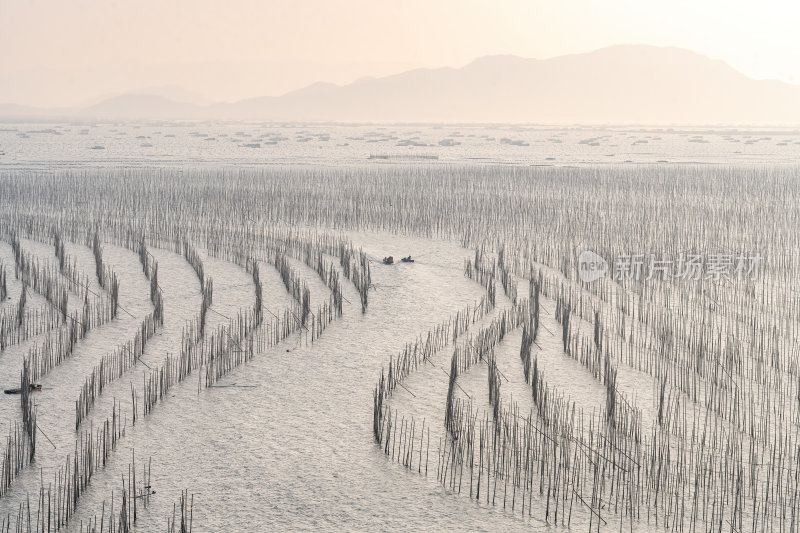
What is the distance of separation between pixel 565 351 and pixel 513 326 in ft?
2.28

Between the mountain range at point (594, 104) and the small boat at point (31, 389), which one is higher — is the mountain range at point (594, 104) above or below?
above

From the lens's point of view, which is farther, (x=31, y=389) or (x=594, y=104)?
(x=594, y=104)

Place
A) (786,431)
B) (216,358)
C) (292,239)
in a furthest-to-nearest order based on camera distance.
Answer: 1. (292,239)
2. (216,358)
3. (786,431)

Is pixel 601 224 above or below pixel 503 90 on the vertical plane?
below

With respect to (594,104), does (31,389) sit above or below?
below

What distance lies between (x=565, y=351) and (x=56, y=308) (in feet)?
14.3

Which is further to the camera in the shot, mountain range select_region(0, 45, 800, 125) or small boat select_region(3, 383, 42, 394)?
mountain range select_region(0, 45, 800, 125)

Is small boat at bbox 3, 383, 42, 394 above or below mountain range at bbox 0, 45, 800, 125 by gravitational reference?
below

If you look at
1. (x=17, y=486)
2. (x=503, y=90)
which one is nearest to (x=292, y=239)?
(x=17, y=486)

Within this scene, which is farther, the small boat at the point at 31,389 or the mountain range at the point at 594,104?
the mountain range at the point at 594,104

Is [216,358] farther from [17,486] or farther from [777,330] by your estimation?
[777,330]

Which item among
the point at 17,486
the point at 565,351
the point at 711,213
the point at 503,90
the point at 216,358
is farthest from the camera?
the point at 503,90

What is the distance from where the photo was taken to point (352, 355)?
6020 mm

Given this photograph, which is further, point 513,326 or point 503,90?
point 503,90
